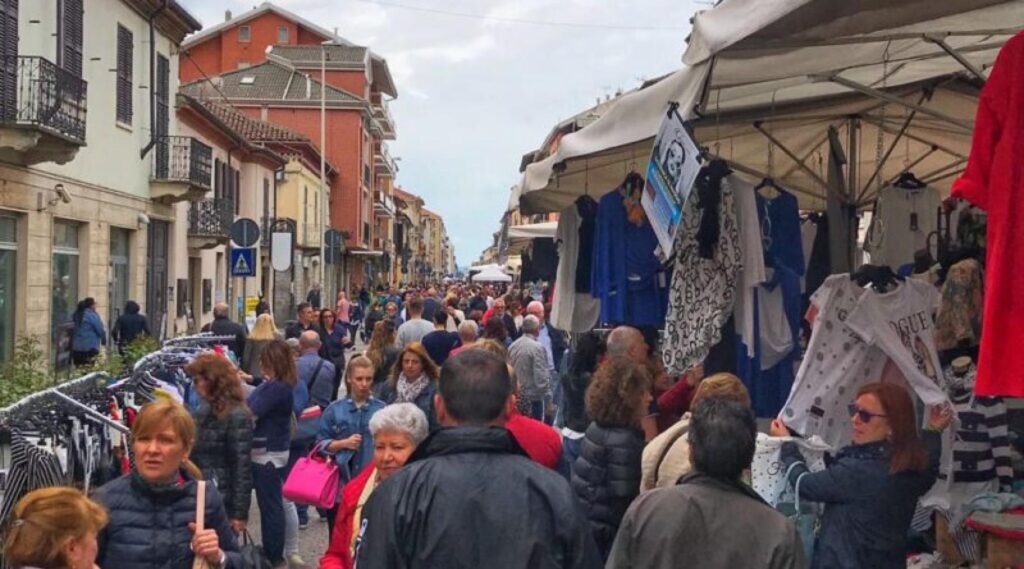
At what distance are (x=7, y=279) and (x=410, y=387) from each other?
10.2m

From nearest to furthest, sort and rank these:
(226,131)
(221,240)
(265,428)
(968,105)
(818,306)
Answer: (818,306) < (968,105) < (265,428) < (221,240) < (226,131)

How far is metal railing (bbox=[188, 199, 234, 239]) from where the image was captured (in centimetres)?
2719

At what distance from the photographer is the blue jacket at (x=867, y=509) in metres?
4.53

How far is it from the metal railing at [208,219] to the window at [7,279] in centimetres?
1090

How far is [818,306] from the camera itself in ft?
18.2

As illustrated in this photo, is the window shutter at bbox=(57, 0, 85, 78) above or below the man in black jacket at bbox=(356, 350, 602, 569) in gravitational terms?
above

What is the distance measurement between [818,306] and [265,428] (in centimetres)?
407

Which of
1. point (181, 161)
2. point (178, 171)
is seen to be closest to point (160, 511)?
point (178, 171)

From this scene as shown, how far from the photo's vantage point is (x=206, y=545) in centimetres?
432

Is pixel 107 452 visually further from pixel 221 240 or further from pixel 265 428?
pixel 221 240

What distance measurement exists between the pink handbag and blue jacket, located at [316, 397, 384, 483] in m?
0.08

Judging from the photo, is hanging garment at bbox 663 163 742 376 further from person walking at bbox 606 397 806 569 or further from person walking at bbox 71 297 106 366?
person walking at bbox 71 297 106 366

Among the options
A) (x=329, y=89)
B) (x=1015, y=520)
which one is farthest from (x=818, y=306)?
(x=329, y=89)

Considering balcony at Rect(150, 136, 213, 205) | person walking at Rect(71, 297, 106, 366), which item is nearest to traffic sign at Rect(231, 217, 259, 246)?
person walking at Rect(71, 297, 106, 366)
